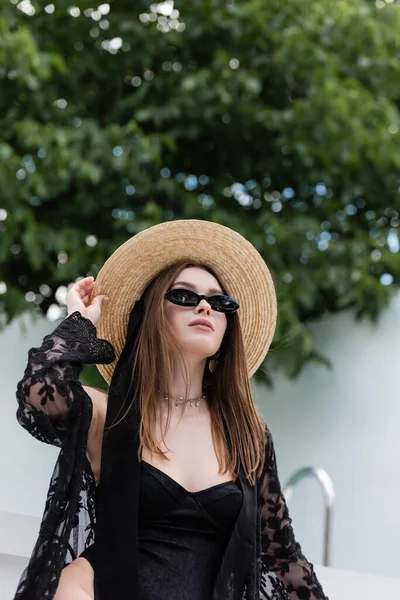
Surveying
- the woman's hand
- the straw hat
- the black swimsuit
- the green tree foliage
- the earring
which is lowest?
the black swimsuit

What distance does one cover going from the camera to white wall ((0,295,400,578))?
158 inches

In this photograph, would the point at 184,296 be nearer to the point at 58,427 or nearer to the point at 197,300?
the point at 197,300

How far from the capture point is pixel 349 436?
4.12 meters

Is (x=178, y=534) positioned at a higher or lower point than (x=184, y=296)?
lower

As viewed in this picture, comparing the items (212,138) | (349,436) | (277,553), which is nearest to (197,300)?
(277,553)

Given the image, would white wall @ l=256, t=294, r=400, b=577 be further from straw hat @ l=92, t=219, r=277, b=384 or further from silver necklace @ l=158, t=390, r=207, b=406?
silver necklace @ l=158, t=390, r=207, b=406

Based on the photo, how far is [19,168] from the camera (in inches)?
136

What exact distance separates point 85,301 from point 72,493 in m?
0.45

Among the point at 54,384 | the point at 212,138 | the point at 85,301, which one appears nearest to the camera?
the point at 54,384

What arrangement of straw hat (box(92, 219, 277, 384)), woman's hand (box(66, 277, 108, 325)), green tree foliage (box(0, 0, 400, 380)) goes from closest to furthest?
woman's hand (box(66, 277, 108, 325)) < straw hat (box(92, 219, 277, 384)) < green tree foliage (box(0, 0, 400, 380))

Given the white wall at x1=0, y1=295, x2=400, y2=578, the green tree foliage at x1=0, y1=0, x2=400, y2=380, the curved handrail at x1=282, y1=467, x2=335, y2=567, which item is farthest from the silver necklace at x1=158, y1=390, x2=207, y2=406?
the white wall at x1=0, y1=295, x2=400, y2=578

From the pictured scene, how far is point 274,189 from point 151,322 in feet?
7.84

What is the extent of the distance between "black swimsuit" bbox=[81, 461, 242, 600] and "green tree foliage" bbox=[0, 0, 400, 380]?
177 cm

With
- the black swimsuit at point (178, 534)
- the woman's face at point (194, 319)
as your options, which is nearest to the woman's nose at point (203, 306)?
the woman's face at point (194, 319)
